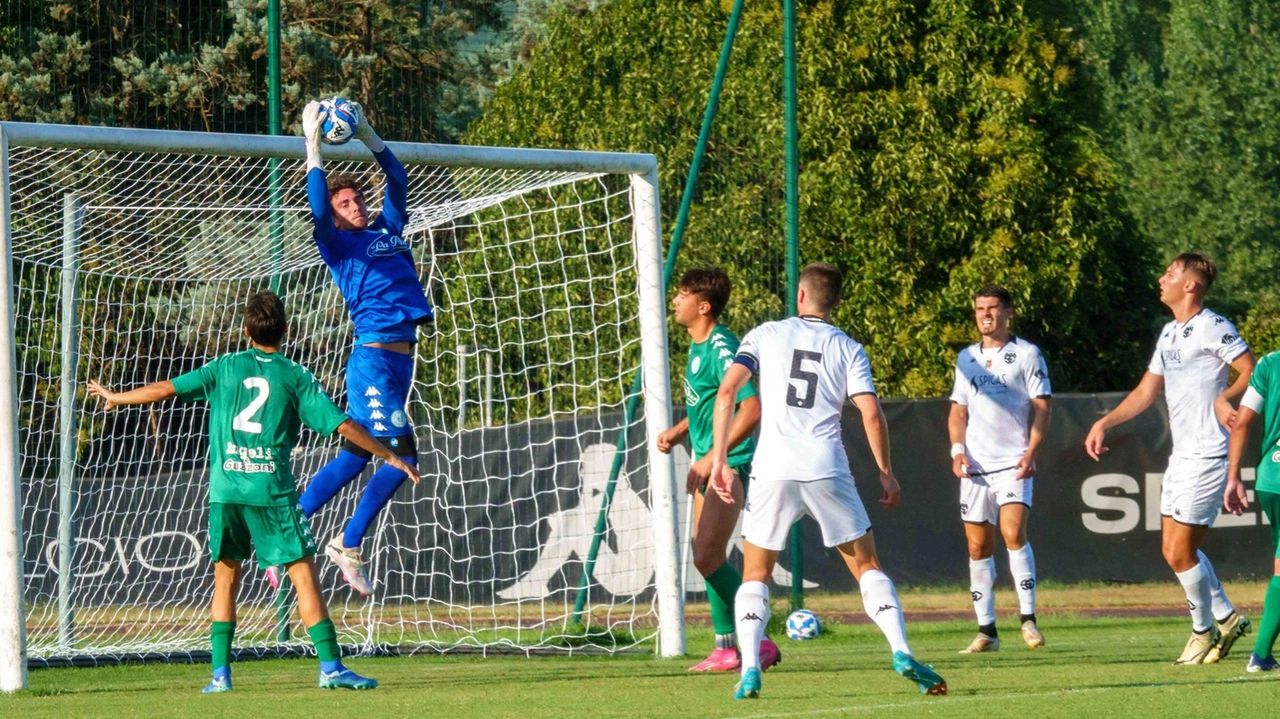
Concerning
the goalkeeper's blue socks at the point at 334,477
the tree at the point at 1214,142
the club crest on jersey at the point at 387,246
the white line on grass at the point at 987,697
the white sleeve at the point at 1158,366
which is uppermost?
the tree at the point at 1214,142

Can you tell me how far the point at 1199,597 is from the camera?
Result: 8648mm

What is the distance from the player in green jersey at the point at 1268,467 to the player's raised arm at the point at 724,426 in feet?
9.10

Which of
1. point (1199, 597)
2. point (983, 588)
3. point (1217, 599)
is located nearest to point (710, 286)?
point (983, 588)

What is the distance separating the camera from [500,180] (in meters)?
10.5

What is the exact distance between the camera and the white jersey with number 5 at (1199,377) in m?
8.57

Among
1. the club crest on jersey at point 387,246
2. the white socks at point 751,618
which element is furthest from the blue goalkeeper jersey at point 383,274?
the white socks at point 751,618

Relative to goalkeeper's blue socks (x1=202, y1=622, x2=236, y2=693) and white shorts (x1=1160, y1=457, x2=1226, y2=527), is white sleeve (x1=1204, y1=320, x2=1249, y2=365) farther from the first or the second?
goalkeeper's blue socks (x1=202, y1=622, x2=236, y2=693)

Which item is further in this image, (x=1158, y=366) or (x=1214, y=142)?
(x=1214, y=142)

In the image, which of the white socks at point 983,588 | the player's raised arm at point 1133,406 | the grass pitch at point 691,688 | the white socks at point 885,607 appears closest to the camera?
the grass pitch at point 691,688

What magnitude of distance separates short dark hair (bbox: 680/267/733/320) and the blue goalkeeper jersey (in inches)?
55.3

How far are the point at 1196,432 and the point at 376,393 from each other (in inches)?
175

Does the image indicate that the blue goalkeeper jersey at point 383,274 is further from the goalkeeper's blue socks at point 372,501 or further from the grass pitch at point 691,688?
the grass pitch at point 691,688

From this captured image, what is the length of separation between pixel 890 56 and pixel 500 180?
15.8 metres

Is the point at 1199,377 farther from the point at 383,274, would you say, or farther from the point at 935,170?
the point at 935,170
